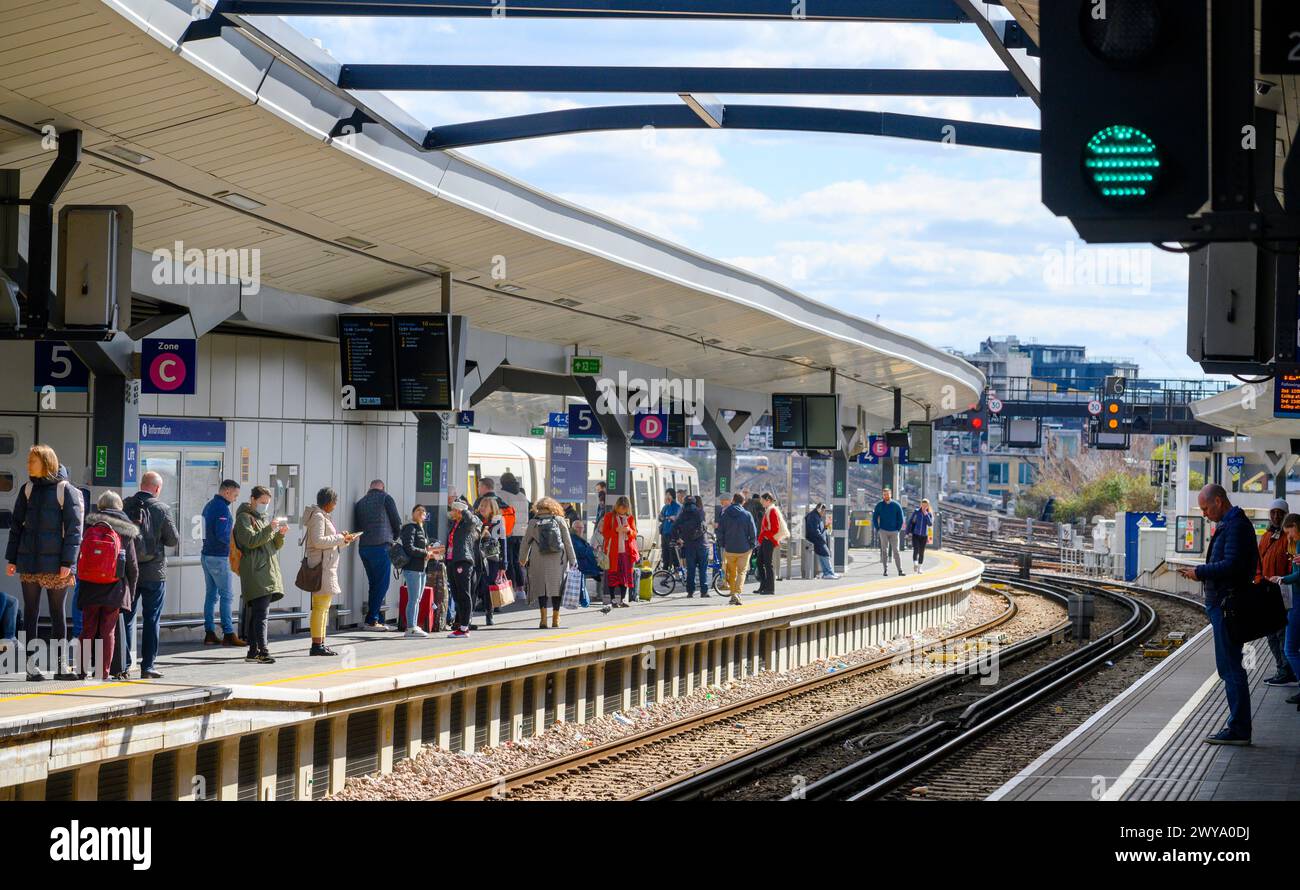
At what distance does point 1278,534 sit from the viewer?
13.4 meters

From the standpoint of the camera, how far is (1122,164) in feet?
14.8

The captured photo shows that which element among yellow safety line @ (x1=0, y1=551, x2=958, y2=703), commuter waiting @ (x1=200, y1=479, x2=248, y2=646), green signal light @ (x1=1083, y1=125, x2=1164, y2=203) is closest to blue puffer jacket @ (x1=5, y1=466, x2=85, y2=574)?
yellow safety line @ (x1=0, y1=551, x2=958, y2=703)

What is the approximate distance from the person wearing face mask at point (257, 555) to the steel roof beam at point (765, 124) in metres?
3.73

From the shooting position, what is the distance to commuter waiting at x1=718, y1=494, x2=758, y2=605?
20828 millimetres

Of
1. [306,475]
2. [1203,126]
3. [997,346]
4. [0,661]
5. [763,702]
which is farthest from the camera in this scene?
[997,346]

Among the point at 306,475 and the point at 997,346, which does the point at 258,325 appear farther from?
the point at 997,346

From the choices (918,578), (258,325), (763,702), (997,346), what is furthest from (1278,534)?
(997,346)

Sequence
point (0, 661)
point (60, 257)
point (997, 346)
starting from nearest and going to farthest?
point (60, 257)
point (0, 661)
point (997, 346)

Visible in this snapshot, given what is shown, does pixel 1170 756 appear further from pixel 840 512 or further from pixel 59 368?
pixel 840 512

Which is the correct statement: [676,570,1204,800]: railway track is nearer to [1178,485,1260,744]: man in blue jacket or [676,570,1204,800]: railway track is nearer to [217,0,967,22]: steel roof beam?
[1178,485,1260,744]: man in blue jacket

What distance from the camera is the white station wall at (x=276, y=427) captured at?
46.1 ft

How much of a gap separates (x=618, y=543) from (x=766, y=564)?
3.89m

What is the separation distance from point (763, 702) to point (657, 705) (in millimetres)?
1344

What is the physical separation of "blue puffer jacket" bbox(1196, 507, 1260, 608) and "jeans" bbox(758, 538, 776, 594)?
13497 mm
